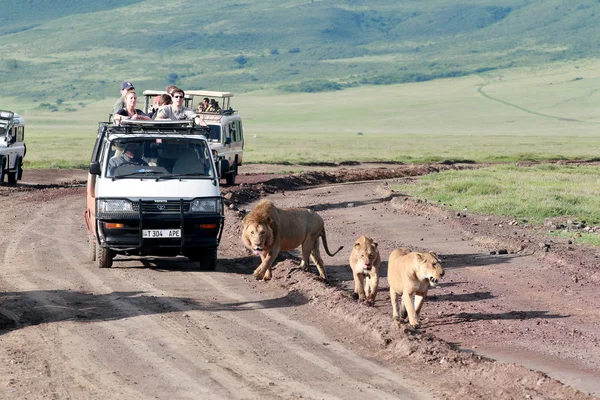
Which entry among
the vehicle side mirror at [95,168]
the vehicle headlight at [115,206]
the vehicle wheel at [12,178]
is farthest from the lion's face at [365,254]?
the vehicle wheel at [12,178]

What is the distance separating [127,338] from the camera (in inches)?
388

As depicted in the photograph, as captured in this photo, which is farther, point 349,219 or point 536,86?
point 536,86

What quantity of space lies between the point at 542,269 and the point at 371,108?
13369cm

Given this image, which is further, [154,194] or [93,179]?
[93,179]

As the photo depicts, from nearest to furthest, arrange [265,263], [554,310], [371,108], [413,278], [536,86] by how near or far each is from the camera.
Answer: [413,278]
[554,310]
[265,263]
[371,108]
[536,86]

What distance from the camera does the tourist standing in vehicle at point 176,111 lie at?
15.1 m

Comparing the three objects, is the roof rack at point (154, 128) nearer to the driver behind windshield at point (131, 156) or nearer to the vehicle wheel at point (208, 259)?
the driver behind windshield at point (131, 156)

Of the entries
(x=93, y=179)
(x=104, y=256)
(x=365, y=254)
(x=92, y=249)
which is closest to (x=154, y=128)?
(x=93, y=179)

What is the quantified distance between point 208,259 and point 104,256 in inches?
47.7

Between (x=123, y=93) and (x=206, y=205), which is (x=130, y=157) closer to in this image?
(x=206, y=205)

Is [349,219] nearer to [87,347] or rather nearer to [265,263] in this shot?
[265,263]

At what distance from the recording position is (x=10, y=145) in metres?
29.0

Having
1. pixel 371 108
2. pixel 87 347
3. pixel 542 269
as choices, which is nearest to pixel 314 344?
pixel 87 347

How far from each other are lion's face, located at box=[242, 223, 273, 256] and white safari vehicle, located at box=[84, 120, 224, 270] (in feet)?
3.10
